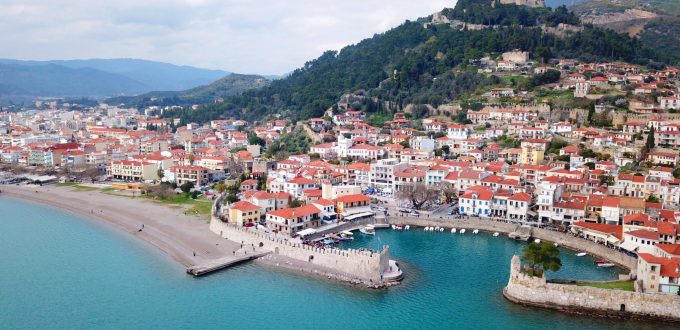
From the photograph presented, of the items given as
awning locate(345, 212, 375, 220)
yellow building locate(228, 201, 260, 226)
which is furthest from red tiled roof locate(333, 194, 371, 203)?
yellow building locate(228, 201, 260, 226)

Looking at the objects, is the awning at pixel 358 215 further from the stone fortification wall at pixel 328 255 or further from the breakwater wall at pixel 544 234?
the stone fortification wall at pixel 328 255

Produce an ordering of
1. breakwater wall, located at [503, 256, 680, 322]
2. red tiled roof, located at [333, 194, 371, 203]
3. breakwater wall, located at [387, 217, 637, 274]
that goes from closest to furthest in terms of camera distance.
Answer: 1. breakwater wall, located at [503, 256, 680, 322]
2. breakwater wall, located at [387, 217, 637, 274]
3. red tiled roof, located at [333, 194, 371, 203]

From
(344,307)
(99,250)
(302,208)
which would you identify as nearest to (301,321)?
(344,307)

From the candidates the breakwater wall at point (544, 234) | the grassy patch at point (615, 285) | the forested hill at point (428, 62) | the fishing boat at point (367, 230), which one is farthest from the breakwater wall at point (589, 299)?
the forested hill at point (428, 62)

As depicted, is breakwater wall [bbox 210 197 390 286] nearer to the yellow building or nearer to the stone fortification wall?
the stone fortification wall

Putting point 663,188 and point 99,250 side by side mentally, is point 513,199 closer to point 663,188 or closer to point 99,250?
point 663,188

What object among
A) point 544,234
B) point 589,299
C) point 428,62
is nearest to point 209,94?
point 428,62
